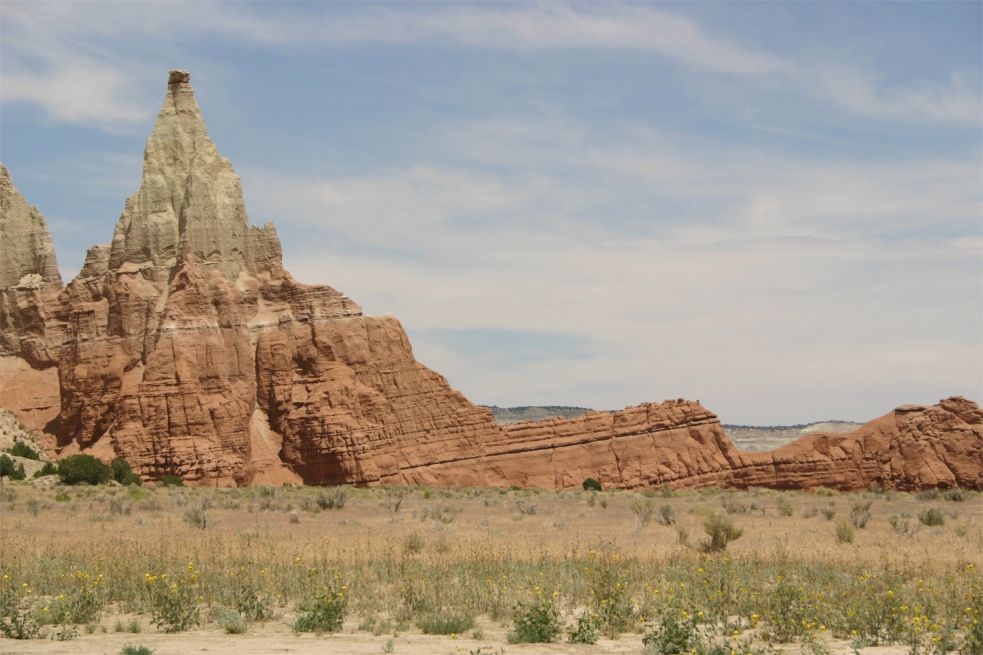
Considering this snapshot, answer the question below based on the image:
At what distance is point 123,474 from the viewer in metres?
55.6

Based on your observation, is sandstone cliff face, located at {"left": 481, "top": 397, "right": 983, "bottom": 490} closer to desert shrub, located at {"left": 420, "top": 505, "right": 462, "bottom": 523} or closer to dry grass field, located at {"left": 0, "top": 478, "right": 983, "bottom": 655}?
desert shrub, located at {"left": 420, "top": 505, "right": 462, "bottom": 523}

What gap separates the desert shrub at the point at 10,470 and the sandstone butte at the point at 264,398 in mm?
A: 8649

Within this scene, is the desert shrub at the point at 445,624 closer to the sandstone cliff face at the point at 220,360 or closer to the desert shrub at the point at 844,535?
the desert shrub at the point at 844,535

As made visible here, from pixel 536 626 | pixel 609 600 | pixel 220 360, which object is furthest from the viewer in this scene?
pixel 220 360

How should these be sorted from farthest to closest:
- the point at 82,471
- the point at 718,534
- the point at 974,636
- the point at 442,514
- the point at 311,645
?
1. the point at 82,471
2. the point at 442,514
3. the point at 718,534
4. the point at 311,645
5. the point at 974,636

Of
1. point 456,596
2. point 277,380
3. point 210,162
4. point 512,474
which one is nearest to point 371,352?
point 277,380

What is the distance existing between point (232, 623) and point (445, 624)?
2.76 meters

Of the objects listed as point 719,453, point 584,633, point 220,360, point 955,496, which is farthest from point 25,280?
point 584,633

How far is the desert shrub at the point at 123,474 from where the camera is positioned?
55.2m

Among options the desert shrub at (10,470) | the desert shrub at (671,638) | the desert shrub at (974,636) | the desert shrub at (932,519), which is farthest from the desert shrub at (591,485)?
the desert shrub at (671,638)

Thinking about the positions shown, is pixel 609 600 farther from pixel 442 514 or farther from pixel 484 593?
pixel 442 514

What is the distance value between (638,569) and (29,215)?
6636 cm

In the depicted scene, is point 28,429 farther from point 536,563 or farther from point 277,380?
point 536,563

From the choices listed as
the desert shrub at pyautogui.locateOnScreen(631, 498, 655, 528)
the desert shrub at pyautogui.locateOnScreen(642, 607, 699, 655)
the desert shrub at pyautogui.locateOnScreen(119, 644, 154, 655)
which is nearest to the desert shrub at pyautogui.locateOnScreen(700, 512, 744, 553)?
the desert shrub at pyautogui.locateOnScreen(631, 498, 655, 528)
